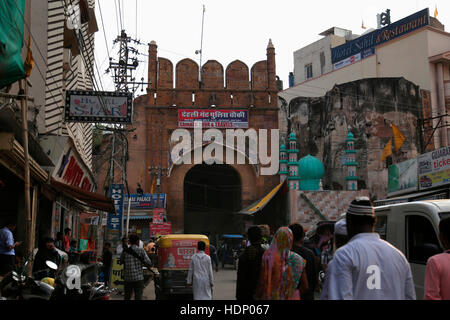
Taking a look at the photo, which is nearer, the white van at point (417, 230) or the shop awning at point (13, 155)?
the white van at point (417, 230)

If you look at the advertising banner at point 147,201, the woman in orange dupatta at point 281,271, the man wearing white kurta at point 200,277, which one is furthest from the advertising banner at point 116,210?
the woman in orange dupatta at point 281,271

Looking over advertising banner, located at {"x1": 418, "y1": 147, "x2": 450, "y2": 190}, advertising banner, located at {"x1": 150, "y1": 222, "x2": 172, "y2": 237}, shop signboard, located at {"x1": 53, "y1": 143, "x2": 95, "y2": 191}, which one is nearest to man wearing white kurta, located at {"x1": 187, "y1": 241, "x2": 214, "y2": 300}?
shop signboard, located at {"x1": 53, "y1": 143, "x2": 95, "y2": 191}

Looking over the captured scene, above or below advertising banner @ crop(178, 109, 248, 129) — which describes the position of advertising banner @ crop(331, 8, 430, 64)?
above

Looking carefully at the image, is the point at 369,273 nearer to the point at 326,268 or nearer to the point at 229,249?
the point at 326,268

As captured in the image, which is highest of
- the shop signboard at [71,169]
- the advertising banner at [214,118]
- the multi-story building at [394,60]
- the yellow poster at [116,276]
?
the multi-story building at [394,60]

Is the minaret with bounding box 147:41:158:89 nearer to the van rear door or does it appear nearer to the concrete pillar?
the concrete pillar

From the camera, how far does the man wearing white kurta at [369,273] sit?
2.60 metres

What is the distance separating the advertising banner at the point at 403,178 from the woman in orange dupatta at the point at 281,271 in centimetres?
1482

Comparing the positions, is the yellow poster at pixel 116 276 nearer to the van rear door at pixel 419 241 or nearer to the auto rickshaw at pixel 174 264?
the auto rickshaw at pixel 174 264

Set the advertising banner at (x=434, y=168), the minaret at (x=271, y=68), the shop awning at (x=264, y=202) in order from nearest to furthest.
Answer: the advertising banner at (x=434, y=168) < the shop awning at (x=264, y=202) < the minaret at (x=271, y=68)

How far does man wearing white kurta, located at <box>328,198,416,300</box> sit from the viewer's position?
260 centimetres

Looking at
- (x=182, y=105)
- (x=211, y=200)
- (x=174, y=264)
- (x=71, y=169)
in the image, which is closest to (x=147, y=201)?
(x=182, y=105)

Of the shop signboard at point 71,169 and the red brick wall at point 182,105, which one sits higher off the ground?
the red brick wall at point 182,105

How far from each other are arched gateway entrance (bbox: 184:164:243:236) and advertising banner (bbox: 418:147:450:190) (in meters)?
15.4
